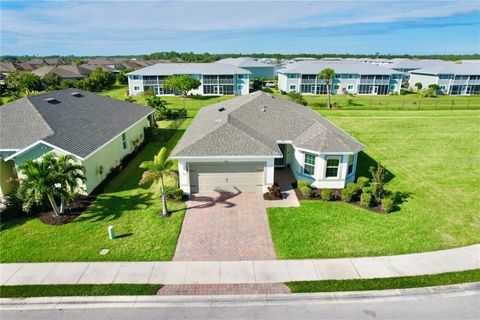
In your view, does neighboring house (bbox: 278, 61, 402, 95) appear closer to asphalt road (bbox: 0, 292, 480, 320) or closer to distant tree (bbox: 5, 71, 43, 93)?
distant tree (bbox: 5, 71, 43, 93)

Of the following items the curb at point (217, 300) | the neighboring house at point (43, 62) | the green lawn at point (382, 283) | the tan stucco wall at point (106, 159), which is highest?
the neighboring house at point (43, 62)

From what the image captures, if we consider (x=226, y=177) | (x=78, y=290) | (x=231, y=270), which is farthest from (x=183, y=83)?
(x=78, y=290)

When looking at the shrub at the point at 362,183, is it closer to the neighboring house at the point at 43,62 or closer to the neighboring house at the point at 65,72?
the neighboring house at the point at 65,72

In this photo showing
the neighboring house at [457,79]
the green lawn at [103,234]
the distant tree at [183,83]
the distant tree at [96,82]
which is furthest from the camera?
the distant tree at [96,82]

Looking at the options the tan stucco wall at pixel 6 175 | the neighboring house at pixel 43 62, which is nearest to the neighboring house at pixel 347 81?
the tan stucco wall at pixel 6 175

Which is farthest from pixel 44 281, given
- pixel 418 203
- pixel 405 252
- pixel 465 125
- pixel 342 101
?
pixel 342 101

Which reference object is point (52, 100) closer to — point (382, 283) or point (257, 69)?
point (382, 283)

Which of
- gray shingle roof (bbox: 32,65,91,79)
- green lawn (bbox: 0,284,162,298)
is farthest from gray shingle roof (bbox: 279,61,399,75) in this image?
gray shingle roof (bbox: 32,65,91,79)
